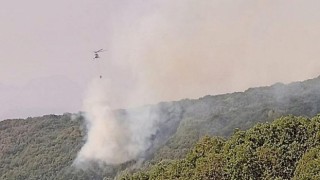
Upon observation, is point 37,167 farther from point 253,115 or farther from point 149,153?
point 253,115

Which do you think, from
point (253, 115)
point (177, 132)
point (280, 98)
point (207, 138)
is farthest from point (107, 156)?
point (207, 138)

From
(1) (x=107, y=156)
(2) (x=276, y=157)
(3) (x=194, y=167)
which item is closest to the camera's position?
(2) (x=276, y=157)

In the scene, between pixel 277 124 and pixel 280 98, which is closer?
pixel 277 124

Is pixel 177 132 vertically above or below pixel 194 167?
above

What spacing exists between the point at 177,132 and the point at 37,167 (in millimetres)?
40049

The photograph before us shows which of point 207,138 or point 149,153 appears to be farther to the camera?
point 149,153

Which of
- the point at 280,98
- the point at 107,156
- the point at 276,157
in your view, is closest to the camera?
the point at 276,157

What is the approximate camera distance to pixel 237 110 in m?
198

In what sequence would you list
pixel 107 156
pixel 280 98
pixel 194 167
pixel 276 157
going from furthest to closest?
pixel 280 98, pixel 107 156, pixel 194 167, pixel 276 157

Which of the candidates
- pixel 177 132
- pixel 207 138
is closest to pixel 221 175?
pixel 207 138

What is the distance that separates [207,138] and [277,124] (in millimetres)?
6067

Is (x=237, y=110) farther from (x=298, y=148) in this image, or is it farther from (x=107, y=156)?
(x=298, y=148)

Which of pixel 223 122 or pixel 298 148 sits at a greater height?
pixel 223 122

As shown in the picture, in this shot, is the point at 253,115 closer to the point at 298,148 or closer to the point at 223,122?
the point at 223,122
